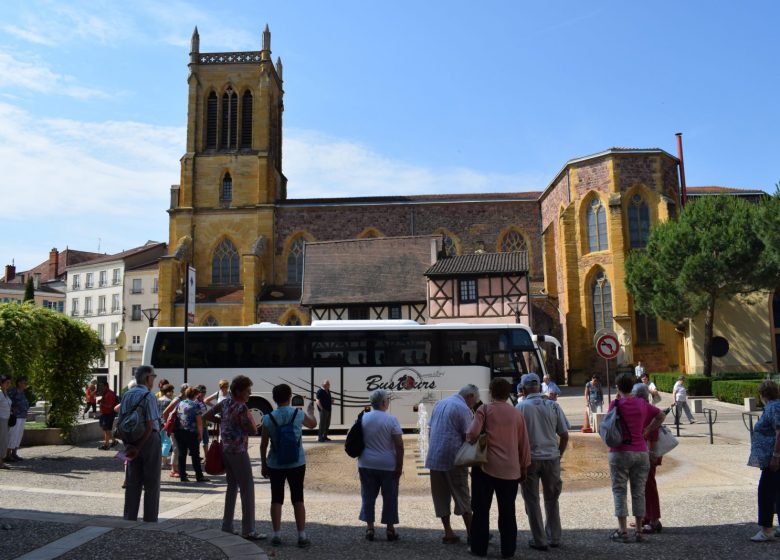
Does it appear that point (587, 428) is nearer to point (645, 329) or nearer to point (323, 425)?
point (323, 425)

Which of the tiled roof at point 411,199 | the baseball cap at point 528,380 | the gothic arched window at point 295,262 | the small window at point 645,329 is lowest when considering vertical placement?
the baseball cap at point 528,380

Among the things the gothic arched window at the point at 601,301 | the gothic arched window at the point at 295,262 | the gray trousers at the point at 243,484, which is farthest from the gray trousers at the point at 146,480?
the gothic arched window at the point at 295,262

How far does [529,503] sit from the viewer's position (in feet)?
20.1

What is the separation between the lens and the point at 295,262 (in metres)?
43.5

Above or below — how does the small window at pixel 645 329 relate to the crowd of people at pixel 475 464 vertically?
above

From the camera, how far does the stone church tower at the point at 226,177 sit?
1699 inches

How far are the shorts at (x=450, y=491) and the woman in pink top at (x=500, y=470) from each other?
440 mm

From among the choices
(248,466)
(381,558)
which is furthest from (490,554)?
(248,466)

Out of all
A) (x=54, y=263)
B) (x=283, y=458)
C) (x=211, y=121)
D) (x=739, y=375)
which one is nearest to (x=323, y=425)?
(x=283, y=458)

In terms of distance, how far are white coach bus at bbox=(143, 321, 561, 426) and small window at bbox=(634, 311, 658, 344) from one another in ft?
59.1

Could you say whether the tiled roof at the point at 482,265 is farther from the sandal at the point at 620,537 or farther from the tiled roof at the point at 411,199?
the sandal at the point at 620,537

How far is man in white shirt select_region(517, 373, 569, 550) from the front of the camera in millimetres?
6082

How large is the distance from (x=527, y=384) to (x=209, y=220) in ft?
130

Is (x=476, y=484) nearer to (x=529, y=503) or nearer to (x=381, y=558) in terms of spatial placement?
(x=529, y=503)
